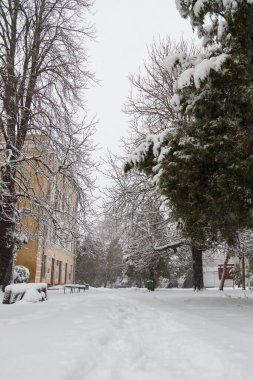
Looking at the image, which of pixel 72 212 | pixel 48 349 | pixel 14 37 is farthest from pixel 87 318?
pixel 14 37

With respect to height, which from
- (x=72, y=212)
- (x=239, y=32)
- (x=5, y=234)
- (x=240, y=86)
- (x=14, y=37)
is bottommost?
(x=5, y=234)

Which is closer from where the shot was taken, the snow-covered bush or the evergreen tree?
the evergreen tree

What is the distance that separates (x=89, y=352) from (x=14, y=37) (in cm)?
1447

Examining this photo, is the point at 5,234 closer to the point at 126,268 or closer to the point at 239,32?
the point at 239,32

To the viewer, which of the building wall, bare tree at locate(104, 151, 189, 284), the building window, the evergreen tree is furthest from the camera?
the building window

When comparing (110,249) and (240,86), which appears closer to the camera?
(240,86)

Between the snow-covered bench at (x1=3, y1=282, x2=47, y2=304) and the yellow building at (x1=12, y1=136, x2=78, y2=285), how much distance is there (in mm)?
2872

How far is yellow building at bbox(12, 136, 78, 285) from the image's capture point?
14.0 meters

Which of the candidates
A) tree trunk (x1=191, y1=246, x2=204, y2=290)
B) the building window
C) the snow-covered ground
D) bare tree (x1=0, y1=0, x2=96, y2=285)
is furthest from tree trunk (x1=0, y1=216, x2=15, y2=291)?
the building window

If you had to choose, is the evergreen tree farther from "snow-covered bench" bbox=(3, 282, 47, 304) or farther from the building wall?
the building wall

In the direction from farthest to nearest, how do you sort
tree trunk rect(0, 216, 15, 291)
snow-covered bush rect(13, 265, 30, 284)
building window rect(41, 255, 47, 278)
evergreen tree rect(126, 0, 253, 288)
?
building window rect(41, 255, 47, 278) → snow-covered bush rect(13, 265, 30, 284) → tree trunk rect(0, 216, 15, 291) → evergreen tree rect(126, 0, 253, 288)

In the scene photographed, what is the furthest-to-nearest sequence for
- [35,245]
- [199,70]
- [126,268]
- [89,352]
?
[126,268]
[35,245]
[199,70]
[89,352]

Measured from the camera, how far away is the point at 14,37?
590 inches

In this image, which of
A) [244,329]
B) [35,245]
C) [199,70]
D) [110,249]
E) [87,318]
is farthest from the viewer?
[110,249]
